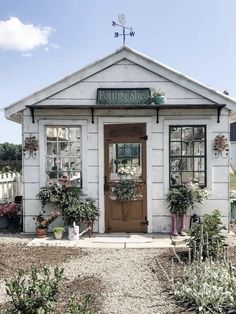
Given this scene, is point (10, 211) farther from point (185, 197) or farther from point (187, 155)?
point (187, 155)

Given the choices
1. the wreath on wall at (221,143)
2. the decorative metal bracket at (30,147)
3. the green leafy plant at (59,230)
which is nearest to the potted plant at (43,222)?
the green leafy plant at (59,230)

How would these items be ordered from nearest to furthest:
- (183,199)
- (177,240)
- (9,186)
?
(177,240) → (183,199) → (9,186)

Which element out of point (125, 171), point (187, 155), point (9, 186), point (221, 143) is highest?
point (221, 143)

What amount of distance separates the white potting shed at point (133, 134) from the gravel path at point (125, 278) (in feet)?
5.35

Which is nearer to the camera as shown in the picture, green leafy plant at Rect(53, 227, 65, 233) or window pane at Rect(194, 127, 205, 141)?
green leafy plant at Rect(53, 227, 65, 233)

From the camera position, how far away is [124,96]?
336 inches

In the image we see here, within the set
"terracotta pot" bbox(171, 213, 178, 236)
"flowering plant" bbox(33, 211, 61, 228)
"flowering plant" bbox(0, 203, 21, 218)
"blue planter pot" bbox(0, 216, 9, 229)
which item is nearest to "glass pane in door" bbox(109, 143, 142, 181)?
"terracotta pot" bbox(171, 213, 178, 236)

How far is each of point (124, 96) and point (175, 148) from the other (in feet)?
5.56

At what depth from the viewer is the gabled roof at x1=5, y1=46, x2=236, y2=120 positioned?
855 centimetres

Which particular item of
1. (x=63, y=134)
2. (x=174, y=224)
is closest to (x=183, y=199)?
(x=174, y=224)

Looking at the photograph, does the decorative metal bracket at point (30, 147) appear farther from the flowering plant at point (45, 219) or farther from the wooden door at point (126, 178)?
the wooden door at point (126, 178)

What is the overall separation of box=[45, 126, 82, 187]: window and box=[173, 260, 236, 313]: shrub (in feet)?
14.6

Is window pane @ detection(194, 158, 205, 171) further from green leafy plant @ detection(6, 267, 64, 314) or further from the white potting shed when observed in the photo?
green leafy plant @ detection(6, 267, 64, 314)

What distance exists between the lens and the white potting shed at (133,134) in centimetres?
857
